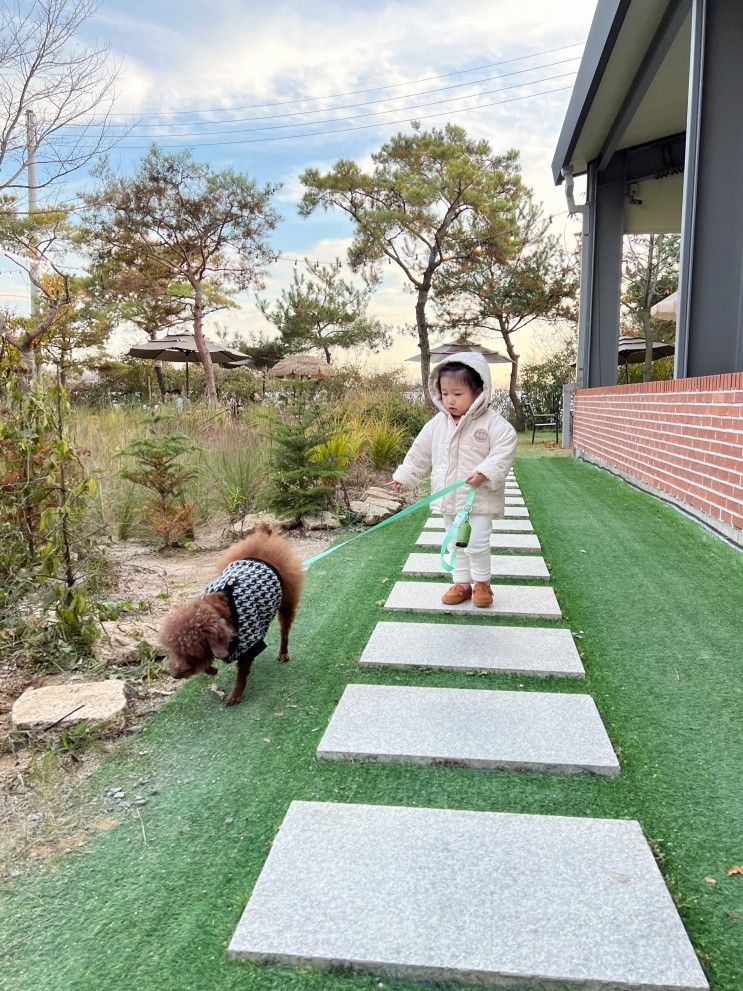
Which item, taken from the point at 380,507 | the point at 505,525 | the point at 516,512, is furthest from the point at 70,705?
the point at 516,512

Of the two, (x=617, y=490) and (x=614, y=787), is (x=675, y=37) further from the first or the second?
(x=614, y=787)

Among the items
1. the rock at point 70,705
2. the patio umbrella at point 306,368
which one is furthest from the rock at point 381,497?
the patio umbrella at point 306,368

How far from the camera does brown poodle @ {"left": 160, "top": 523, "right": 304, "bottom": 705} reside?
217 cm

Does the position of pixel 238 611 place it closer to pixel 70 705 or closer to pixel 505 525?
pixel 70 705

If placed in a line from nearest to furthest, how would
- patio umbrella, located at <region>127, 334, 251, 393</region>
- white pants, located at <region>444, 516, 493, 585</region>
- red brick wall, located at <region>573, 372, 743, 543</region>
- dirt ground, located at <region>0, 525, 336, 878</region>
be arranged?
A: dirt ground, located at <region>0, 525, 336, 878</region> < white pants, located at <region>444, 516, 493, 585</region> < red brick wall, located at <region>573, 372, 743, 543</region> < patio umbrella, located at <region>127, 334, 251, 393</region>

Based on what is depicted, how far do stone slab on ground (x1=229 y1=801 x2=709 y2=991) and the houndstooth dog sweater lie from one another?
2.43 feet

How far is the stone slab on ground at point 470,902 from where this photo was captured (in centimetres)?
122

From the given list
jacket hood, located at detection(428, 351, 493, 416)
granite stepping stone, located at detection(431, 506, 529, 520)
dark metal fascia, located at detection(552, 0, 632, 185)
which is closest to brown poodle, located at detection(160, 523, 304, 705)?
jacket hood, located at detection(428, 351, 493, 416)

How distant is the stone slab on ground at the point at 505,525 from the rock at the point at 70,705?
328 cm

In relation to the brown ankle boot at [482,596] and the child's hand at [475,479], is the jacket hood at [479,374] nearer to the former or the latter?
the child's hand at [475,479]

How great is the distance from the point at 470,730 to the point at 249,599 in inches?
34.5

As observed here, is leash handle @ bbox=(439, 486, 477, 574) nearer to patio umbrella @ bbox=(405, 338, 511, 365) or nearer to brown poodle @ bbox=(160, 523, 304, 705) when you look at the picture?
brown poodle @ bbox=(160, 523, 304, 705)

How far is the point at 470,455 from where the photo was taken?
3.32 metres

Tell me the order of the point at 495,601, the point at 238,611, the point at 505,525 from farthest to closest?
1. the point at 505,525
2. the point at 495,601
3. the point at 238,611
